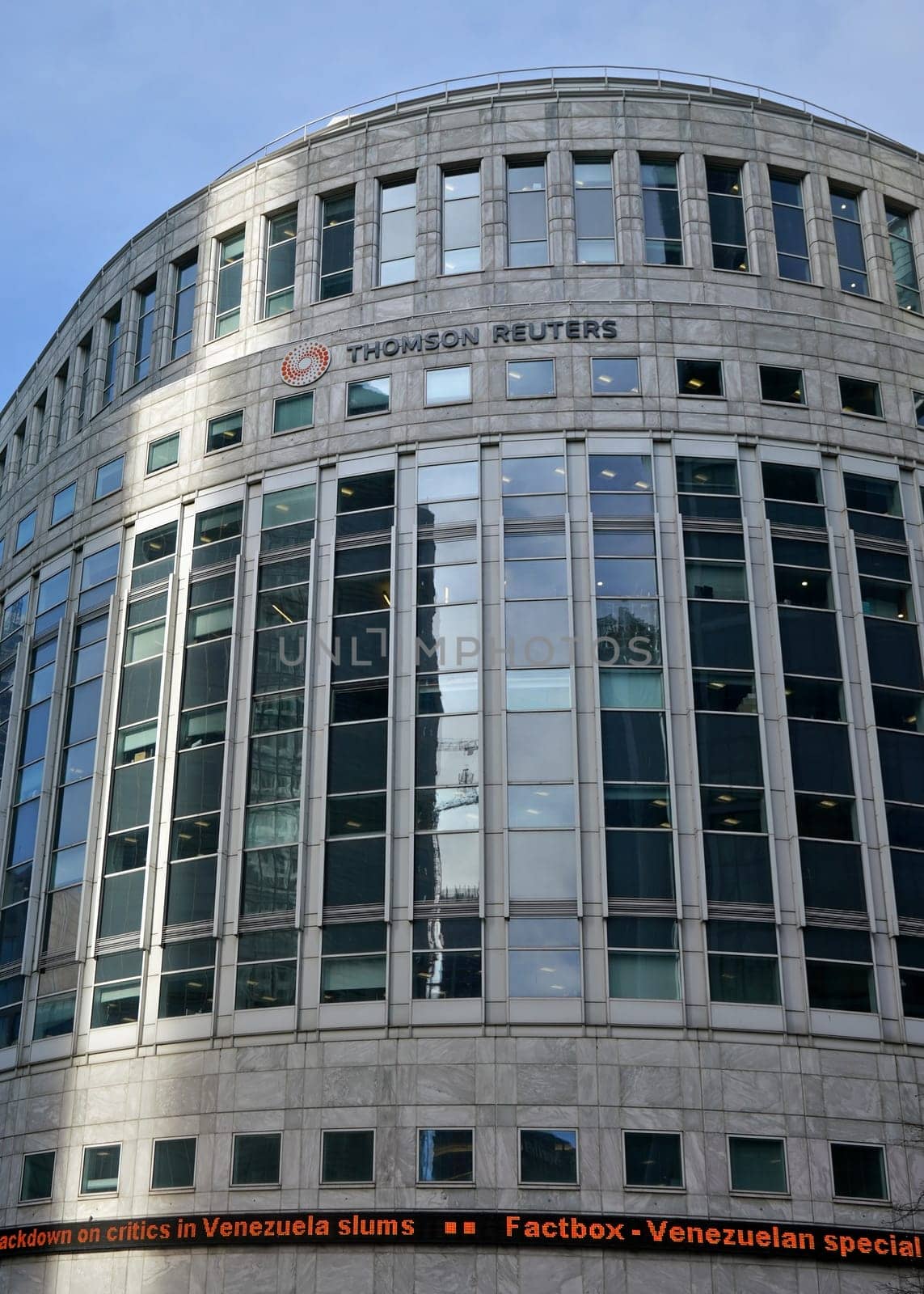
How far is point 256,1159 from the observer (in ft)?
147

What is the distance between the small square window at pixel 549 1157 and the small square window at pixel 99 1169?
12691 millimetres

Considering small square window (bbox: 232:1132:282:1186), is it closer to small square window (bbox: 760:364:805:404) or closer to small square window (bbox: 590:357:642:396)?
small square window (bbox: 590:357:642:396)

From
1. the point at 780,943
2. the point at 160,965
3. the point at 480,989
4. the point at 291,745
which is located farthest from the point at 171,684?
the point at 780,943

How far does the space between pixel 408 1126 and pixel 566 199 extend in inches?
1251

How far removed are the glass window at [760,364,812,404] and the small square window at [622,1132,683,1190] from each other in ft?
79.7

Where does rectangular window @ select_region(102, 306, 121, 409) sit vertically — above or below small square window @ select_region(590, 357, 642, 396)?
above

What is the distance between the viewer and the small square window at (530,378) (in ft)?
172

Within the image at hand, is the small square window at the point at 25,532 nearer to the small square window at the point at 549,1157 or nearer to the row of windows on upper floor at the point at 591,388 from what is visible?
the row of windows on upper floor at the point at 591,388

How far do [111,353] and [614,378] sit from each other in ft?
73.6

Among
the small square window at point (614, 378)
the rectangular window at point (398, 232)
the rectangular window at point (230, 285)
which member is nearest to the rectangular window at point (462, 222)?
the rectangular window at point (398, 232)

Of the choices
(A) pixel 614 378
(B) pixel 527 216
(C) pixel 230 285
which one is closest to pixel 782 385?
(A) pixel 614 378

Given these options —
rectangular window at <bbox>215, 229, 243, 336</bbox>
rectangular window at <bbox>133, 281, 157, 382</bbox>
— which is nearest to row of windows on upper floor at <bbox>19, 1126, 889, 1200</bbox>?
rectangular window at <bbox>215, 229, 243, 336</bbox>

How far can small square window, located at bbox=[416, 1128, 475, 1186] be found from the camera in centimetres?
4303

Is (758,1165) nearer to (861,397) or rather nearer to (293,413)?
(861,397)
